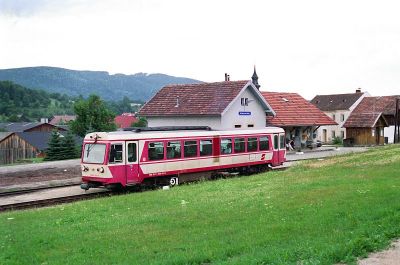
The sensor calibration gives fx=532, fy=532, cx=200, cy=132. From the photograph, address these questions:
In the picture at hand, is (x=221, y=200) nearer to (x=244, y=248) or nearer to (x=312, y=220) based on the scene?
(x=312, y=220)

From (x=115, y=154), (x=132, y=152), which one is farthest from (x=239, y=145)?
(x=115, y=154)

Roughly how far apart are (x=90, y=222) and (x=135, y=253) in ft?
12.8

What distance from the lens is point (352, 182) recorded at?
16625 millimetres

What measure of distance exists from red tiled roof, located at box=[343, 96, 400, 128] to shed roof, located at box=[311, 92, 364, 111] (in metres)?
7.59

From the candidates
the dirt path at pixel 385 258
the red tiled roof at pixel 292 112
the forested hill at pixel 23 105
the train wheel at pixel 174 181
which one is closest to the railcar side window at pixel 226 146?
the train wheel at pixel 174 181

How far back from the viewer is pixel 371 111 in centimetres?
6944

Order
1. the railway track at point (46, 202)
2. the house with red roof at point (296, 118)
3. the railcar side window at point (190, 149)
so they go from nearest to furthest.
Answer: the railway track at point (46, 202) → the railcar side window at point (190, 149) → the house with red roof at point (296, 118)

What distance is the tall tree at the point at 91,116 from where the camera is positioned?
226 feet

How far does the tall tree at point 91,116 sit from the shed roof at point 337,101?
3614 centimetres

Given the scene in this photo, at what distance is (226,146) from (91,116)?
46.0 metres

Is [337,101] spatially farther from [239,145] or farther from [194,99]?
[239,145]

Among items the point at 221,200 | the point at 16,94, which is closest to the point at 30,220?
the point at 221,200

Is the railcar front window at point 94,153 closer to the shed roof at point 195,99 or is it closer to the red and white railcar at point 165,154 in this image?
the red and white railcar at point 165,154

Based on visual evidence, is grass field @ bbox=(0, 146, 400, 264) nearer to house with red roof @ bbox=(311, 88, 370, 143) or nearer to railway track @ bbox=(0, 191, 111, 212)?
railway track @ bbox=(0, 191, 111, 212)
